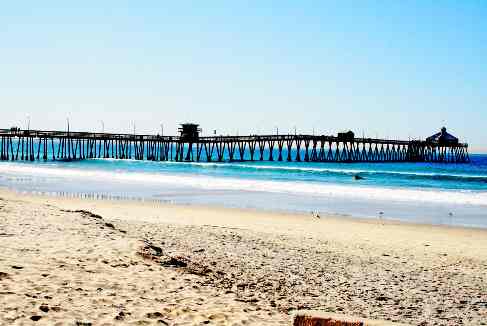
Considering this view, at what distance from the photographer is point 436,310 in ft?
24.8

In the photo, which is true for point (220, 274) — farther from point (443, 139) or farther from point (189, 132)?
point (443, 139)

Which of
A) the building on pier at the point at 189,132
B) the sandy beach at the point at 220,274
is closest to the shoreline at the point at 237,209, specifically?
the sandy beach at the point at 220,274

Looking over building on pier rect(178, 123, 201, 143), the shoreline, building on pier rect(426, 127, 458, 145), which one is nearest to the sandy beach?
the shoreline

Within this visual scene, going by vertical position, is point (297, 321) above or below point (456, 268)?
above

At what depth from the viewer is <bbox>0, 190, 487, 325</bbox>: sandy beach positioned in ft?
20.3

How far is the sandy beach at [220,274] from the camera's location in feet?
20.3

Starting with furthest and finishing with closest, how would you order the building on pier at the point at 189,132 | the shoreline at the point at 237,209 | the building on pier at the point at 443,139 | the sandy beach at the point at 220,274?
the building on pier at the point at 443,139 → the building on pier at the point at 189,132 → the shoreline at the point at 237,209 → the sandy beach at the point at 220,274

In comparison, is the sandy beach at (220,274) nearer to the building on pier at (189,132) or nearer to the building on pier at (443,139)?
the building on pier at (189,132)

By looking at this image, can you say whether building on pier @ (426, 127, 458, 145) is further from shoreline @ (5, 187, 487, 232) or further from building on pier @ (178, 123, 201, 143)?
shoreline @ (5, 187, 487, 232)

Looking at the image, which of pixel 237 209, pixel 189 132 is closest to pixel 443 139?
pixel 189 132

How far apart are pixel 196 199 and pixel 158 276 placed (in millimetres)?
16309

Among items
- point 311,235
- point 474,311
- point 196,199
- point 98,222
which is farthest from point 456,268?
point 196,199

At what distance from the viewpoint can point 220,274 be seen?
881cm

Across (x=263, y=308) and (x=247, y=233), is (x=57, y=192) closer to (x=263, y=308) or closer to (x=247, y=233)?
(x=247, y=233)
